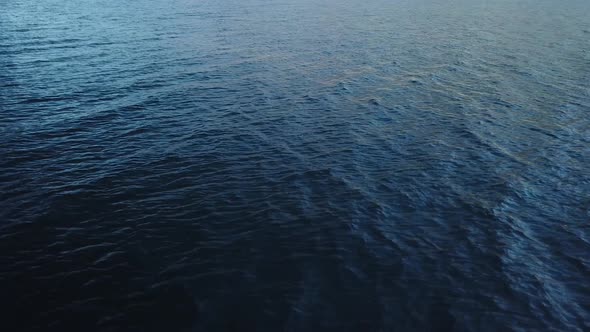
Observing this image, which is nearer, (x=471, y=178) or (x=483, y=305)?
(x=483, y=305)

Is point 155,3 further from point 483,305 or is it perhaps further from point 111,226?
point 483,305

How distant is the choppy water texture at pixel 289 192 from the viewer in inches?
713

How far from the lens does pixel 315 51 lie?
60875mm

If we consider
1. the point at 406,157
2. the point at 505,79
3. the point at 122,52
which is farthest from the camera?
the point at 122,52

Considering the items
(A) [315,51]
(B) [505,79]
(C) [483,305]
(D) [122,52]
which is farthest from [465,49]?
(C) [483,305]

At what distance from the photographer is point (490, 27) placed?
80938mm

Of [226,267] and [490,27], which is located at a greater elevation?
[490,27]

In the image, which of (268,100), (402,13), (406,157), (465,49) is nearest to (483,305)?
(406,157)

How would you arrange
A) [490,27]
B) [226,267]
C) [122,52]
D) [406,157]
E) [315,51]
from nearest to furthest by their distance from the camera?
1. [226,267]
2. [406,157]
3. [122,52]
4. [315,51]
5. [490,27]

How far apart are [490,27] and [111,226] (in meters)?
78.8

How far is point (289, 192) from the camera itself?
26141 millimetres

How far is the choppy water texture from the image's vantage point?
59.4 feet

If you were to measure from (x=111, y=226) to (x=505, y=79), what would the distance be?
42770mm

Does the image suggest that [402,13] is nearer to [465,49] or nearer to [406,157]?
[465,49]
